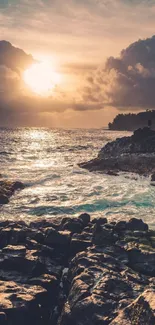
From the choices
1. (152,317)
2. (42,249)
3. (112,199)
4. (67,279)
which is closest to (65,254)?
(42,249)

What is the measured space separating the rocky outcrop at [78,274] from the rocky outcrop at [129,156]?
3121cm

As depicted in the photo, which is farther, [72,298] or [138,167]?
[138,167]

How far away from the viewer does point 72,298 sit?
13.6m

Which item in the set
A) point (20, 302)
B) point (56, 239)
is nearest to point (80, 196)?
point (56, 239)

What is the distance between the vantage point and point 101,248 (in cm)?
1866

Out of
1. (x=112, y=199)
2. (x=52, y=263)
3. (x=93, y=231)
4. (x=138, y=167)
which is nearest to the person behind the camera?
(x=52, y=263)

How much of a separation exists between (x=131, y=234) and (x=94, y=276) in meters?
6.92

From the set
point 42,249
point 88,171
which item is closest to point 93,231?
point 42,249

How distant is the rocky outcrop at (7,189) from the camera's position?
113 feet

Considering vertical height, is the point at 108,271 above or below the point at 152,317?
below

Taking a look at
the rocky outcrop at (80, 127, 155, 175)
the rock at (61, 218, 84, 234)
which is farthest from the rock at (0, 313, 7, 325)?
the rocky outcrop at (80, 127, 155, 175)

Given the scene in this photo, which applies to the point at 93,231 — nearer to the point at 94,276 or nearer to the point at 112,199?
the point at 94,276

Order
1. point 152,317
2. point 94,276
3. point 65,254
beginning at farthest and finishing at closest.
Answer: point 65,254 → point 94,276 → point 152,317

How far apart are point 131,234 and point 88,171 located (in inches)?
1350
